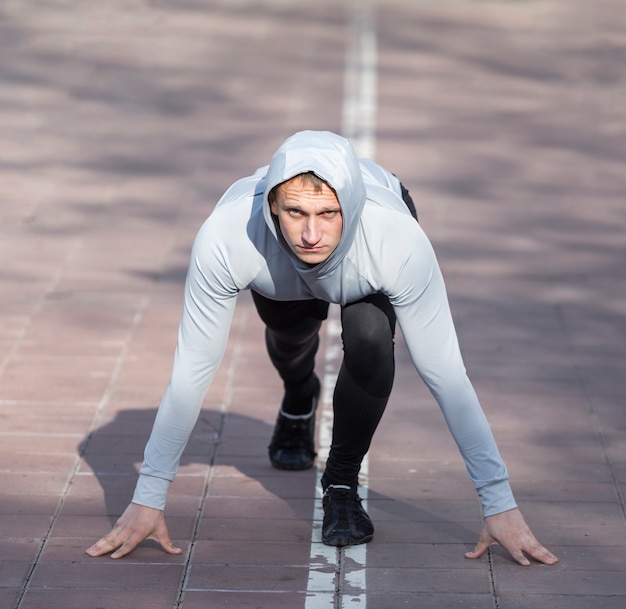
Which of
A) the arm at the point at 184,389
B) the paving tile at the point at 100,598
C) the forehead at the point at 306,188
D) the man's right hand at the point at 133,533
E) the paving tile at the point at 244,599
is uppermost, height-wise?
the forehead at the point at 306,188

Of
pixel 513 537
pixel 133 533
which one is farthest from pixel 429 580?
pixel 133 533

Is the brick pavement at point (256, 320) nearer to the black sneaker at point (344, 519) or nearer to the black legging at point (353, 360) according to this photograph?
the black sneaker at point (344, 519)

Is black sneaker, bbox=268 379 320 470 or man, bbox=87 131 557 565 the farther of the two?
black sneaker, bbox=268 379 320 470

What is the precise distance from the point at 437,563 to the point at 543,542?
0.39 metres

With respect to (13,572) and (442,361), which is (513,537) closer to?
(442,361)

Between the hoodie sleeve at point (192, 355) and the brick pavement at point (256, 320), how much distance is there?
1.01 feet

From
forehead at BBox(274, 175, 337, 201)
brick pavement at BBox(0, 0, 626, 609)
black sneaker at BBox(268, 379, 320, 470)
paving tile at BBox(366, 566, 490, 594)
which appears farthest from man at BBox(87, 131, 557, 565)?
black sneaker at BBox(268, 379, 320, 470)

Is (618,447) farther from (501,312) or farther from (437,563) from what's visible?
(501,312)

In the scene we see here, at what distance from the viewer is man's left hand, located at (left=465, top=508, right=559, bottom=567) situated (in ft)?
12.8

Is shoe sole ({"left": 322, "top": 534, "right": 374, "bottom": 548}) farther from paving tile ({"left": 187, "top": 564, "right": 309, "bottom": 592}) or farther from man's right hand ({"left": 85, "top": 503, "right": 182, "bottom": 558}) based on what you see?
man's right hand ({"left": 85, "top": 503, "right": 182, "bottom": 558})

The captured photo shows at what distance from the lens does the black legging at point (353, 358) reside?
3.95m

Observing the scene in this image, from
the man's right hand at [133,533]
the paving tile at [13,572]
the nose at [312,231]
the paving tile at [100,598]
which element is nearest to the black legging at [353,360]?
the nose at [312,231]

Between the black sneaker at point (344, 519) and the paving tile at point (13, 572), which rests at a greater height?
the black sneaker at point (344, 519)

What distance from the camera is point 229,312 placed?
150 inches
